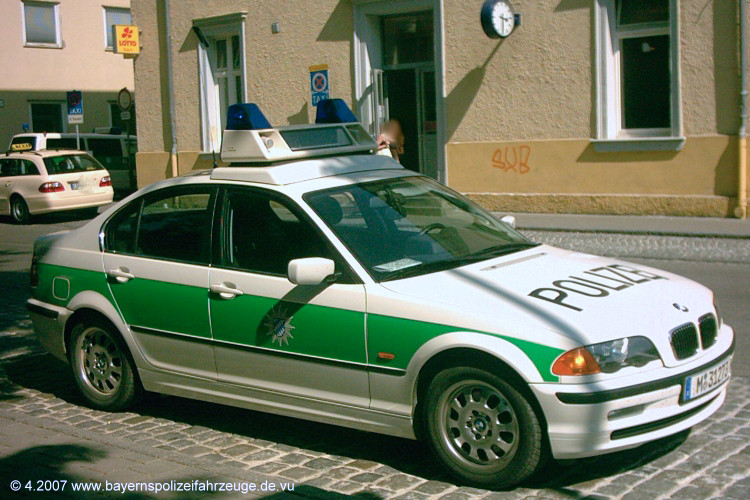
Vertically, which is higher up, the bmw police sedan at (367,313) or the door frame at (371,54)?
the door frame at (371,54)

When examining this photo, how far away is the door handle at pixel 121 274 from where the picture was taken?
20.2ft

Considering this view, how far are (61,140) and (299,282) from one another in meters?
25.4

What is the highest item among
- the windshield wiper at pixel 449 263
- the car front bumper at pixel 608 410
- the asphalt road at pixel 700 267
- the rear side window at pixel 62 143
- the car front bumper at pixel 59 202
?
the rear side window at pixel 62 143

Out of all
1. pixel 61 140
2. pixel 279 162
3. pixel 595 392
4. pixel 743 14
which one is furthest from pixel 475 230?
pixel 61 140

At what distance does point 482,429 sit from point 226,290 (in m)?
1.79

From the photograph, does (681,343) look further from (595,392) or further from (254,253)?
(254,253)

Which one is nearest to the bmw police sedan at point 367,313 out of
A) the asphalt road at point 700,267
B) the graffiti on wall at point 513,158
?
the asphalt road at point 700,267

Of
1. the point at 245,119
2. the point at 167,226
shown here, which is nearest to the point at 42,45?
the point at 167,226

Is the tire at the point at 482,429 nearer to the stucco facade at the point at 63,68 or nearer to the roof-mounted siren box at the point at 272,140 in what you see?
the roof-mounted siren box at the point at 272,140

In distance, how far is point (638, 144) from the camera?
1617 centimetres

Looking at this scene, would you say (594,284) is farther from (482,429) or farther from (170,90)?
(170,90)

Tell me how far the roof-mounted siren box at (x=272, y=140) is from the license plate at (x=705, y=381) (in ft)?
8.82

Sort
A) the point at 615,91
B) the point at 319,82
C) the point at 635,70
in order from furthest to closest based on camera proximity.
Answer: the point at 319,82 → the point at 615,91 → the point at 635,70

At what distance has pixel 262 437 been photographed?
583 cm
